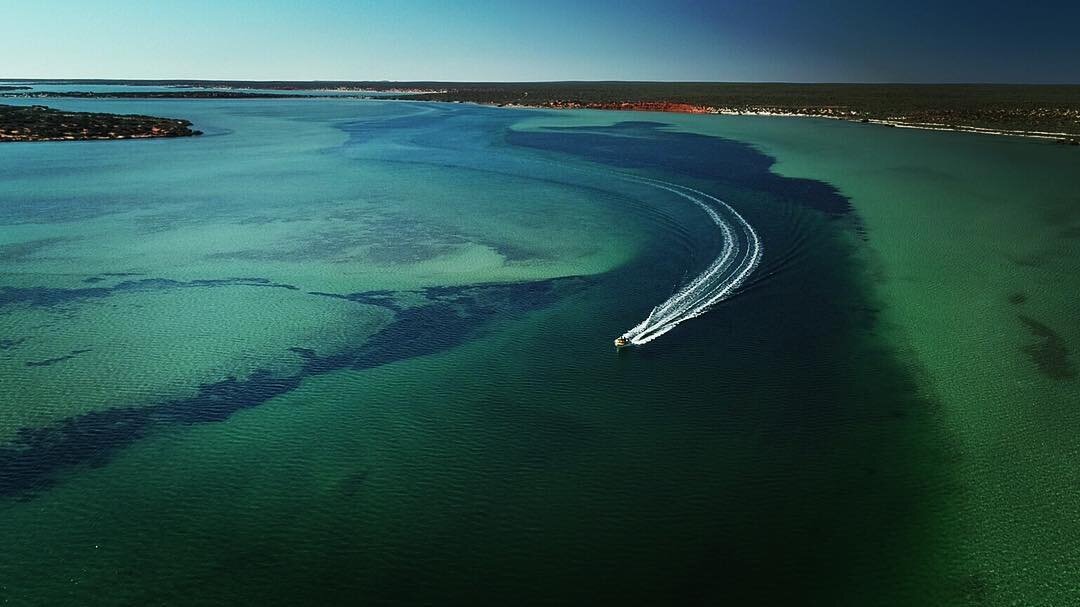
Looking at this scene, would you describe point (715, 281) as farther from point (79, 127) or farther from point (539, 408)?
point (79, 127)

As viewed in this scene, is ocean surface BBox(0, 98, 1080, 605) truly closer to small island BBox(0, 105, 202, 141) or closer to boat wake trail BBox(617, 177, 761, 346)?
boat wake trail BBox(617, 177, 761, 346)

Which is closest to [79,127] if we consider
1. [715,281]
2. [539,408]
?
[715,281]

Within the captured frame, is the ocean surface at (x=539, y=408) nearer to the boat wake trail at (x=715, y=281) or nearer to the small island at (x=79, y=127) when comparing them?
the boat wake trail at (x=715, y=281)

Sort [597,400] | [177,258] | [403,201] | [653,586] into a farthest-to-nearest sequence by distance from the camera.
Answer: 1. [403,201]
2. [177,258]
3. [597,400]
4. [653,586]

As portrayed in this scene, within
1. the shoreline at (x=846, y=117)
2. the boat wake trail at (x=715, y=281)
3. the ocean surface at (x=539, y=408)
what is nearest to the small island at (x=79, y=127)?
the ocean surface at (x=539, y=408)

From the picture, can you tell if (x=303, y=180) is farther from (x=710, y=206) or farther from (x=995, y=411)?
(x=995, y=411)

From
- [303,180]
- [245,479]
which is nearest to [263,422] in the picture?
[245,479]
